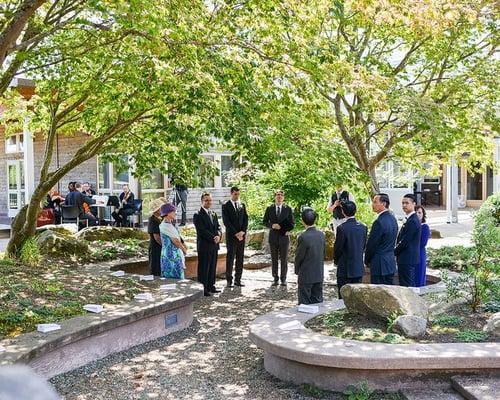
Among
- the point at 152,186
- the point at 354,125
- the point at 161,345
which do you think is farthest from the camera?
the point at 152,186

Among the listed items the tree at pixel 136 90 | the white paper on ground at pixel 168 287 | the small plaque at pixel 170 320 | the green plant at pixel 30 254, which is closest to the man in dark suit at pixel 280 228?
the tree at pixel 136 90

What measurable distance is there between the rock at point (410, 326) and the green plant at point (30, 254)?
21.8ft

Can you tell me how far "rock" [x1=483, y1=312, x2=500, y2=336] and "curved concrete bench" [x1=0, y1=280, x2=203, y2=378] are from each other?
12.2 ft

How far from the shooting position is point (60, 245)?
1196 centimetres

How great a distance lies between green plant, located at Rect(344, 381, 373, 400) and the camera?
546 centimetres

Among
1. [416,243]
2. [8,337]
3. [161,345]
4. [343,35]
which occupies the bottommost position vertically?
[161,345]

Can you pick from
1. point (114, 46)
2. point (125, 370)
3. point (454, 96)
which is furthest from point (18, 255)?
point (454, 96)

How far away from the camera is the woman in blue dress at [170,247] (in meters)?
9.36

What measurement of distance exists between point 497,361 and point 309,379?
65.2 inches

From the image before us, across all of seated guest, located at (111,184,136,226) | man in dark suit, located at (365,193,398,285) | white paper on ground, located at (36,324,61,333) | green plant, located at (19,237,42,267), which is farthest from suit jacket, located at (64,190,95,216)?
white paper on ground, located at (36,324,61,333)

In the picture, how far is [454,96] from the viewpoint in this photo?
14.1 m

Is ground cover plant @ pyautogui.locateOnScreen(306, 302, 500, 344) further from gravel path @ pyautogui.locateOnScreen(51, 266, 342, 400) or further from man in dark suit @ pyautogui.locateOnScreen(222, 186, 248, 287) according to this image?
man in dark suit @ pyautogui.locateOnScreen(222, 186, 248, 287)

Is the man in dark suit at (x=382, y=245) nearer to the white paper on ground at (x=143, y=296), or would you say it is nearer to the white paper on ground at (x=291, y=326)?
the white paper on ground at (x=291, y=326)

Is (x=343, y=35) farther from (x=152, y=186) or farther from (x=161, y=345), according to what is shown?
(x=152, y=186)
